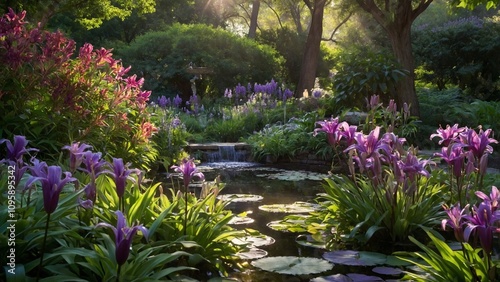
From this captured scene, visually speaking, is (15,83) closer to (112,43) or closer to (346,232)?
(346,232)

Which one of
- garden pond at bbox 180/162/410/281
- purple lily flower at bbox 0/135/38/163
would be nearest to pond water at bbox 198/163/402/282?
garden pond at bbox 180/162/410/281

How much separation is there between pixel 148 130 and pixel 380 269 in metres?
3.76

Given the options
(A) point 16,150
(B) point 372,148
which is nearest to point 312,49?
(B) point 372,148

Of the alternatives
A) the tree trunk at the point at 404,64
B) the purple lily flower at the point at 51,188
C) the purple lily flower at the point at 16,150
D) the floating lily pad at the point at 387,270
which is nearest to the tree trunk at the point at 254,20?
the tree trunk at the point at 404,64

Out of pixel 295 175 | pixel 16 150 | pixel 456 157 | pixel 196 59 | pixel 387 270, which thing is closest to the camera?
pixel 16 150

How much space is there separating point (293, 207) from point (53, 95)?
8.86 ft

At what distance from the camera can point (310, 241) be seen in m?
4.29

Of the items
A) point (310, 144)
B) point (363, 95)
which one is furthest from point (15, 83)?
point (363, 95)

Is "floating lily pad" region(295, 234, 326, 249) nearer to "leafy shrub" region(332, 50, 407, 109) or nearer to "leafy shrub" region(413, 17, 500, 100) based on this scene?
"leafy shrub" region(332, 50, 407, 109)

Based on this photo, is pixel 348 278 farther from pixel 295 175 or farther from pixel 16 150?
pixel 295 175

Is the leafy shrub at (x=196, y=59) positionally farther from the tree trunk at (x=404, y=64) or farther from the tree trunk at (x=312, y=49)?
the tree trunk at (x=404, y=64)

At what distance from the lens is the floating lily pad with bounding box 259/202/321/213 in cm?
541

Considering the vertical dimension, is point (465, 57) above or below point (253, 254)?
above

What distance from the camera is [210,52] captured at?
2069 centimetres
